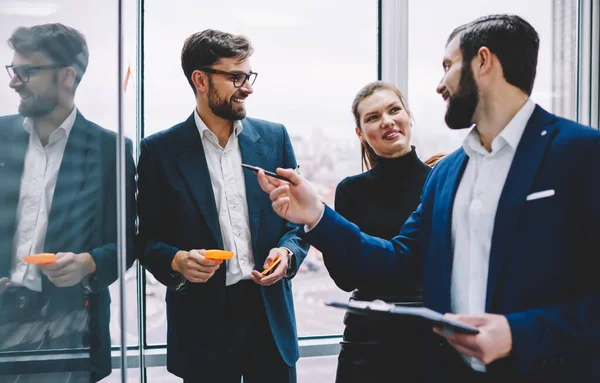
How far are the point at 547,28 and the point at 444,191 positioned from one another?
2.27m

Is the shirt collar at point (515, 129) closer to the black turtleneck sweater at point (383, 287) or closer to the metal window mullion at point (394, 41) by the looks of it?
the black turtleneck sweater at point (383, 287)

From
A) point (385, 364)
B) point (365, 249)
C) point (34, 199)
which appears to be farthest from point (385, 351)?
point (34, 199)

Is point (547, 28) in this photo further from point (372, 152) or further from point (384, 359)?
point (384, 359)

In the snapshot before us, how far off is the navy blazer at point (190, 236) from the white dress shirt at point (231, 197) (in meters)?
0.03

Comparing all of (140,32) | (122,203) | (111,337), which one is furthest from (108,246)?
(140,32)

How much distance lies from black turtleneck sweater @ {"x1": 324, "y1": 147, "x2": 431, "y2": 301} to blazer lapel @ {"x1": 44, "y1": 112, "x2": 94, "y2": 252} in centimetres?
104

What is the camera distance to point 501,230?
113 cm

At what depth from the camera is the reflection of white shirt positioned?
3.27 ft

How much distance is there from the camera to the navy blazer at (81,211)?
0.96 metres

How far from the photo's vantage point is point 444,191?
1338 millimetres

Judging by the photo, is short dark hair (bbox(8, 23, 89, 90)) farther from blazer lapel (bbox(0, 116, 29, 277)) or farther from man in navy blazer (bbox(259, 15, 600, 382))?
man in navy blazer (bbox(259, 15, 600, 382))

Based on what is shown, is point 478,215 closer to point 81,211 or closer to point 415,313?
point 415,313

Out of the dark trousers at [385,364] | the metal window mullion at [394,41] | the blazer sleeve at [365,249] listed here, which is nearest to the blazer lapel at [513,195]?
the blazer sleeve at [365,249]

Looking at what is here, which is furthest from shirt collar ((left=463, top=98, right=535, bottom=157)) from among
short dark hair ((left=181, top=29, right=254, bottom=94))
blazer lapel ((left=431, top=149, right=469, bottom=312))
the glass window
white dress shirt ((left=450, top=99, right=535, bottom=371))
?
the glass window
